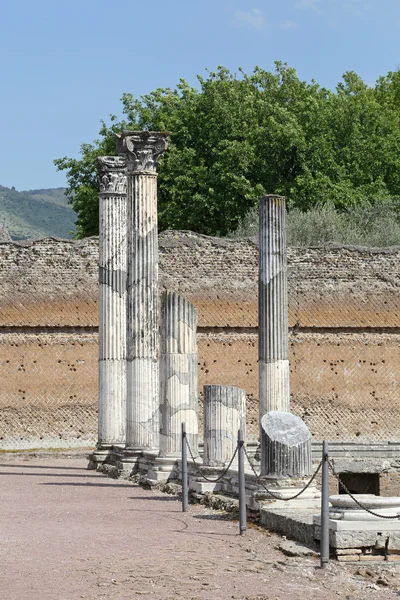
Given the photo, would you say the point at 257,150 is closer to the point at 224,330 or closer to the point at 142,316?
the point at 224,330

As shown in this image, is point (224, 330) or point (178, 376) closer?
point (178, 376)

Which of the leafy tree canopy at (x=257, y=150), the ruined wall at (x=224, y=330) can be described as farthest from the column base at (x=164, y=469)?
the leafy tree canopy at (x=257, y=150)

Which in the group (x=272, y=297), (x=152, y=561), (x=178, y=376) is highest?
(x=272, y=297)

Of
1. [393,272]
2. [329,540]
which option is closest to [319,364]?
[393,272]

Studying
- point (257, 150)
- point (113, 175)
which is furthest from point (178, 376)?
point (257, 150)

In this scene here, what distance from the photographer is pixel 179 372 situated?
14.9 metres

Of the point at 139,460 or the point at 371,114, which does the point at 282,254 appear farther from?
the point at 371,114

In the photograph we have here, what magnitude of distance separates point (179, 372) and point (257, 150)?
60.3 feet

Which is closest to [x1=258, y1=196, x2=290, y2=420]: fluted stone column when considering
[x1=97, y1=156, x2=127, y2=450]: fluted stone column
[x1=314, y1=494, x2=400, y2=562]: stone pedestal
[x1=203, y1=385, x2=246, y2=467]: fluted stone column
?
[x1=203, y1=385, x2=246, y2=467]: fluted stone column

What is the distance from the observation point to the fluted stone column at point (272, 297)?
50.5 feet

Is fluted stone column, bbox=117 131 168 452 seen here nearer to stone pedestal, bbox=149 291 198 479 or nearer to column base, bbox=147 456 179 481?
stone pedestal, bbox=149 291 198 479

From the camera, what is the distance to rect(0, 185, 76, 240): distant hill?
139738mm

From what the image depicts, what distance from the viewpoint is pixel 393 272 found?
23906 mm

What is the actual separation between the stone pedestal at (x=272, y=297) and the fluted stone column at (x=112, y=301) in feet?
9.55
